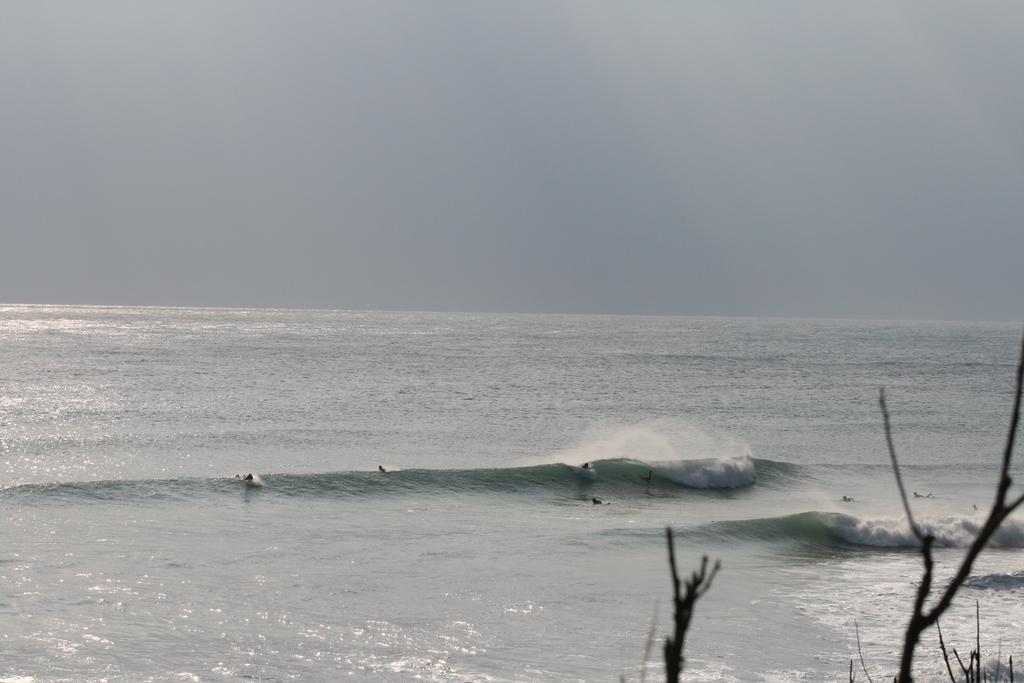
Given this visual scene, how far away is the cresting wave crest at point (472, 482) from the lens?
26.5m

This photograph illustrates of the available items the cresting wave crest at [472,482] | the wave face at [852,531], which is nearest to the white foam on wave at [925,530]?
the wave face at [852,531]

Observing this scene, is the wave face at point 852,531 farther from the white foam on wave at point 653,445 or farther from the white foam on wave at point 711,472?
the white foam on wave at point 653,445

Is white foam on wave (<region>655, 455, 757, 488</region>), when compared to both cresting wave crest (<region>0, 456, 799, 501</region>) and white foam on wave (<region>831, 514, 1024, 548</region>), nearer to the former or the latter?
cresting wave crest (<region>0, 456, 799, 501</region>)

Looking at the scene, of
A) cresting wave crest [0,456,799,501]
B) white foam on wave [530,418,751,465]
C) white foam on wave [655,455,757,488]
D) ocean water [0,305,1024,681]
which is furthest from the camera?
white foam on wave [530,418,751,465]

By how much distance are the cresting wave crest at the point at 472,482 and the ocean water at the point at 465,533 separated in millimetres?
111

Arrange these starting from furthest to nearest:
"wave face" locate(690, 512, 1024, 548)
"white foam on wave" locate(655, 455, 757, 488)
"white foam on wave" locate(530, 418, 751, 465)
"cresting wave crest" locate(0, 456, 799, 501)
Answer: "white foam on wave" locate(530, 418, 751, 465)
"white foam on wave" locate(655, 455, 757, 488)
"cresting wave crest" locate(0, 456, 799, 501)
"wave face" locate(690, 512, 1024, 548)

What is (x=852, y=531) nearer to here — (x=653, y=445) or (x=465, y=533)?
(x=465, y=533)

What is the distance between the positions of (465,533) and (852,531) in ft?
29.8

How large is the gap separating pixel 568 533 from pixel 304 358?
66825 mm

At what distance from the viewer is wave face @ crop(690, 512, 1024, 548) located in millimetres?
24031

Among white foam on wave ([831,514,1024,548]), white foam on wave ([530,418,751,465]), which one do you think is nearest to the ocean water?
white foam on wave ([831,514,1024,548])

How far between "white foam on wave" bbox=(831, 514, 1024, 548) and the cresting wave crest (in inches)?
277

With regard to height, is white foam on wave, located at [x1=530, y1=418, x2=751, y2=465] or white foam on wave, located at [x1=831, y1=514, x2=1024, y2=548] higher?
white foam on wave, located at [x1=530, y1=418, x2=751, y2=465]

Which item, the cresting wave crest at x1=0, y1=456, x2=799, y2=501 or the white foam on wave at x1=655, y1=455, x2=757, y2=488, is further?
the white foam on wave at x1=655, y1=455, x2=757, y2=488
